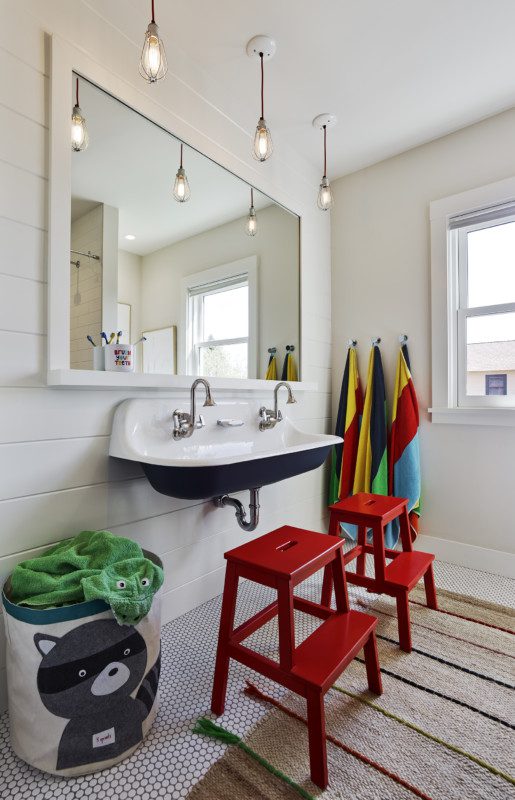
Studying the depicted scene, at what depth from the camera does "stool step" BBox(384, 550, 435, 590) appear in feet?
4.92

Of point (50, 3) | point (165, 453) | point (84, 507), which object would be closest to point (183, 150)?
point (50, 3)

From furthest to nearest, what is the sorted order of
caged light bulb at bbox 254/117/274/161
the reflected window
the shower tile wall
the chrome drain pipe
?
the reflected window → the chrome drain pipe → caged light bulb at bbox 254/117/274/161 → the shower tile wall

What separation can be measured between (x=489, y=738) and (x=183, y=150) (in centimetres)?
220

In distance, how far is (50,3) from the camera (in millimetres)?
1252

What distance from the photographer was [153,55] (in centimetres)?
118

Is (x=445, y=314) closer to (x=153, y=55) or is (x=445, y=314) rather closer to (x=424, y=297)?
(x=424, y=297)

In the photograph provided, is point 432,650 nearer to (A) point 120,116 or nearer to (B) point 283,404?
(B) point 283,404

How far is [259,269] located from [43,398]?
126 cm

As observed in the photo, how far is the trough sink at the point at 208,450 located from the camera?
1.24 meters

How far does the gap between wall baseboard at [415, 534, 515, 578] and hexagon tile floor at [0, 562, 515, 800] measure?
0.97 metres

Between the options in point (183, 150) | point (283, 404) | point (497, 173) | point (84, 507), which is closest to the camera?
point (84, 507)

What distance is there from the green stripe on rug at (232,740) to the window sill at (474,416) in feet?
5.65

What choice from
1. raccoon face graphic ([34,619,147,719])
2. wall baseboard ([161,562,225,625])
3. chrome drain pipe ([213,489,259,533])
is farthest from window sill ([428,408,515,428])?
raccoon face graphic ([34,619,147,719])

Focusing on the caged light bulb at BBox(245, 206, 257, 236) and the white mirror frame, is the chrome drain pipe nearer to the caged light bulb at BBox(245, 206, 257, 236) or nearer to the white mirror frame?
the white mirror frame
